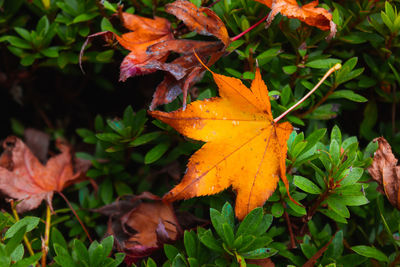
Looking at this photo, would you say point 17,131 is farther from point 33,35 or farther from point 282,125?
point 282,125

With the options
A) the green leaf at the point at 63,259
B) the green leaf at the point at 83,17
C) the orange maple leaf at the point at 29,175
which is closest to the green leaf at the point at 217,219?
the green leaf at the point at 63,259

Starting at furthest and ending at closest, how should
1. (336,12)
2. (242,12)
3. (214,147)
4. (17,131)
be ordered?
(17,131) < (242,12) < (336,12) < (214,147)

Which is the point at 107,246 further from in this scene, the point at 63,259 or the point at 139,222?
the point at 139,222

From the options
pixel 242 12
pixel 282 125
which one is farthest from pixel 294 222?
pixel 242 12

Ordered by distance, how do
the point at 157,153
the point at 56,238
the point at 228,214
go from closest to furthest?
the point at 228,214 < the point at 56,238 < the point at 157,153

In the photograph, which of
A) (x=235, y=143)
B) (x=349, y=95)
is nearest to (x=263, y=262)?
(x=235, y=143)

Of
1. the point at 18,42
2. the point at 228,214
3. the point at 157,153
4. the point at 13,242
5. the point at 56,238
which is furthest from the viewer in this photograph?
the point at 18,42

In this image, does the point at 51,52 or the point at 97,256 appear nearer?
the point at 97,256
